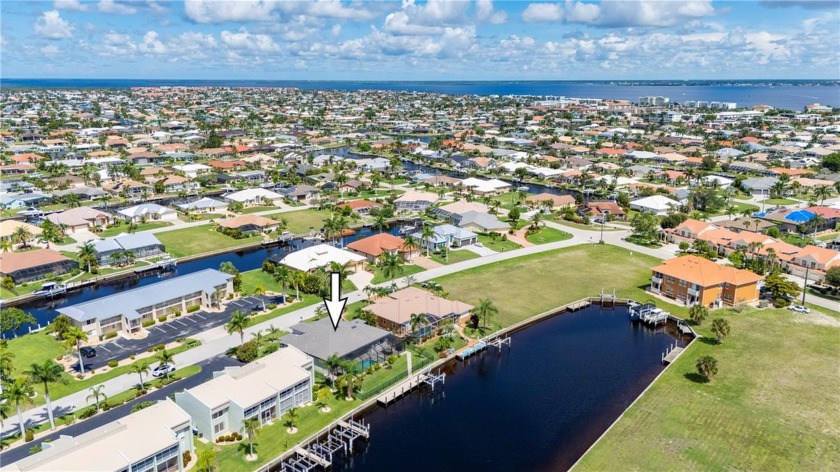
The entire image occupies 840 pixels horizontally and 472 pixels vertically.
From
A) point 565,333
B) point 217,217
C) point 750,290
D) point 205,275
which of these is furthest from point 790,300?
point 217,217

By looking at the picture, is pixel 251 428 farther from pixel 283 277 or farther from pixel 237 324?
pixel 283 277

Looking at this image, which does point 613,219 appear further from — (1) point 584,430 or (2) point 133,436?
(2) point 133,436

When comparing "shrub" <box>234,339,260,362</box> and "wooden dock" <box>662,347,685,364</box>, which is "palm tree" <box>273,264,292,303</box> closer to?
"shrub" <box>234,339,260,362</box>

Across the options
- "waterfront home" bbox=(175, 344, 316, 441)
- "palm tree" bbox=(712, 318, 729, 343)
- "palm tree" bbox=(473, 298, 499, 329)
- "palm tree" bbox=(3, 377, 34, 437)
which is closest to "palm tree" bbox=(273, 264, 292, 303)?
"waterfront home" bbox=(175, 344, 316, 441)

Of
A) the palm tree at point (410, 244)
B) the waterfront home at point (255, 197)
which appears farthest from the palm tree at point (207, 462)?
the waterfront home at point (255, 197)

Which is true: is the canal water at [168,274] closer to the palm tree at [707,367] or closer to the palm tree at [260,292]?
the palm tree at [260,292]
